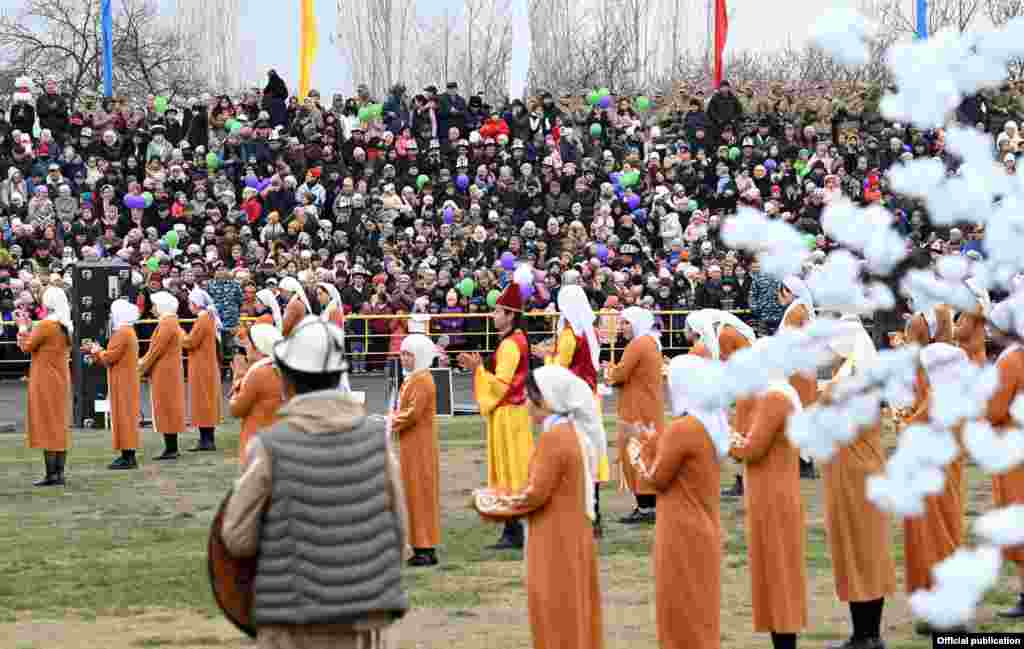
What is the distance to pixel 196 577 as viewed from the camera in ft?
40.4

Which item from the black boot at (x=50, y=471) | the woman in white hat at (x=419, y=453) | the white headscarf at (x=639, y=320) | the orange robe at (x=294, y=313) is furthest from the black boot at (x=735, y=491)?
the black boot at (x=50, y=471)

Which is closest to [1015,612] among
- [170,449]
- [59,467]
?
[59,467]

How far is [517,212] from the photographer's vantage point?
28594 mm

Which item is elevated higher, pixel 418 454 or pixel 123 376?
pixel 123 376

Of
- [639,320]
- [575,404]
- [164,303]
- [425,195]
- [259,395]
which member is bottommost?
[259,395]

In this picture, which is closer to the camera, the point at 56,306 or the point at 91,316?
the point at 56,306

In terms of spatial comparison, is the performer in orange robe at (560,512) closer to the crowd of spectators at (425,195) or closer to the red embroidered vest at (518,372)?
the red embroidered vest at (518,372)

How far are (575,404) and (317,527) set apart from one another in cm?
252

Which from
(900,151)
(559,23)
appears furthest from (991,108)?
(559,23)

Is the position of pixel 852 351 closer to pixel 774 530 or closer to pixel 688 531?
pixel 774 530

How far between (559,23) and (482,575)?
4419 cm

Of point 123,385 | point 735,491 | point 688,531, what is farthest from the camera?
point 123,385

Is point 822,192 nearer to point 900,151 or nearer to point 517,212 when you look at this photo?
point 900,151

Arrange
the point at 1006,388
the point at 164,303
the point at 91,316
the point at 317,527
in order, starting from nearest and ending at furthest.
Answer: the point at 317,527
the point at 1006,388
the point at 164,303
the point at 91,316
